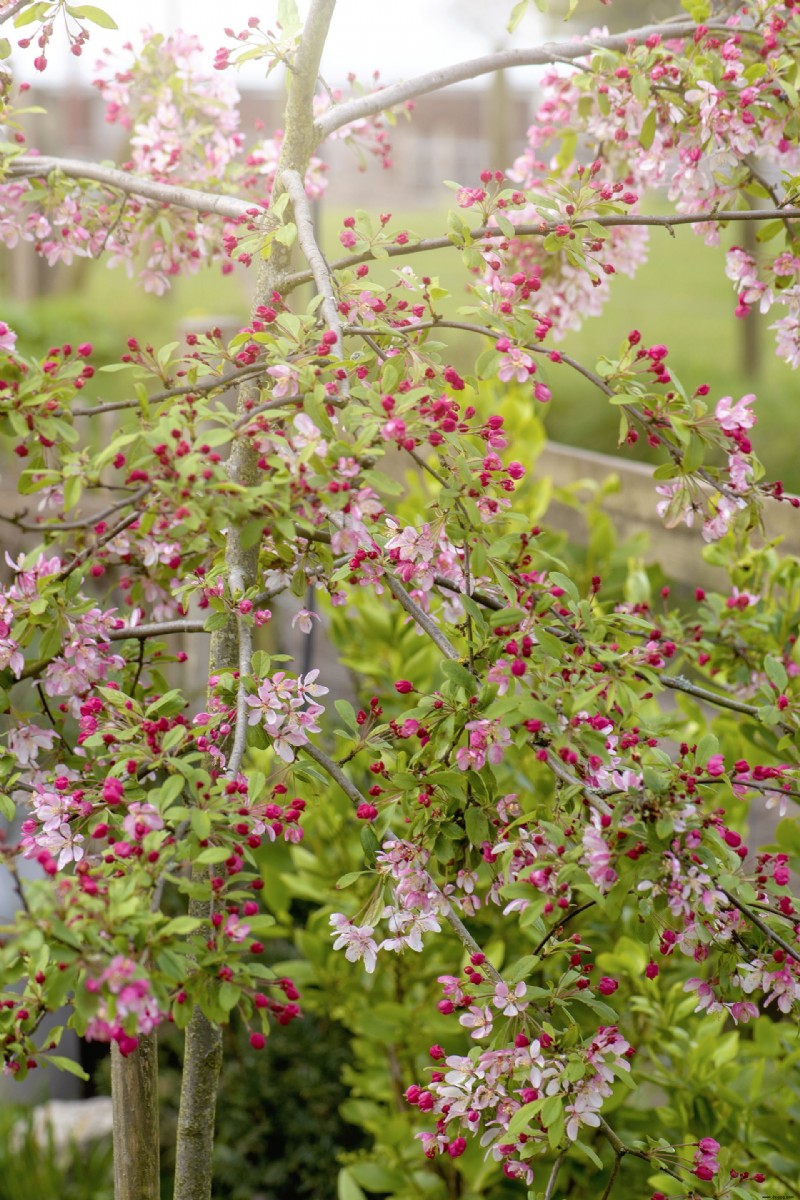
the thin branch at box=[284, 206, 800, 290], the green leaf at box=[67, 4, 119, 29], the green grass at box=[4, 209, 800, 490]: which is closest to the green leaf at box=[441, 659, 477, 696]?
the thin branch at box=[284, 206, 800, 290]

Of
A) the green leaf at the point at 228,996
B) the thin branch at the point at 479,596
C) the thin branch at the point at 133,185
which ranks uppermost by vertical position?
the thin branch at the point at 133,185

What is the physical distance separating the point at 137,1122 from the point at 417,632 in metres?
0.83

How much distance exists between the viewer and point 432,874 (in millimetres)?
1462

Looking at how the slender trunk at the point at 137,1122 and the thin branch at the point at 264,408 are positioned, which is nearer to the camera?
the thin branch at the point at 264,408

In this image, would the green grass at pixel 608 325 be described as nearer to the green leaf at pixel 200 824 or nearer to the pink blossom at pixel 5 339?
the pink blossom at pixel 5 339

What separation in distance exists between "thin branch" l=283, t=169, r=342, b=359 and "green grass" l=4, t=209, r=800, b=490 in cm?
277

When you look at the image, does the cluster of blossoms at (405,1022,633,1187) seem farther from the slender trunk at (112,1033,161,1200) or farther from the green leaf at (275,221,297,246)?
the green leaf at (275,221,297,246)

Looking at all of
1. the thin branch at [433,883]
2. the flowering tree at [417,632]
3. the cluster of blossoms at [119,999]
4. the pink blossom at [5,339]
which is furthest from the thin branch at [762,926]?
the pink blossom at [5,339]

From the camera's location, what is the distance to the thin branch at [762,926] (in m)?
1.33

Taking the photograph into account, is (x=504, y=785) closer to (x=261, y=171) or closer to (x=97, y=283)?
(x=261, y=171)

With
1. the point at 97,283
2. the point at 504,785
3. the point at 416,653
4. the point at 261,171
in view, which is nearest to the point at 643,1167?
the point at 504,785

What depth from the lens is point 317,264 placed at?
4.67ft

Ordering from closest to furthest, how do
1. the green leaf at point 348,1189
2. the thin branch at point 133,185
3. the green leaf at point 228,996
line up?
the green leaf at point 228,996, the thin branch at point 133,185, the green leaf at point 348,1189

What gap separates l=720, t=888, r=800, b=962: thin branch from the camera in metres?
1.33
